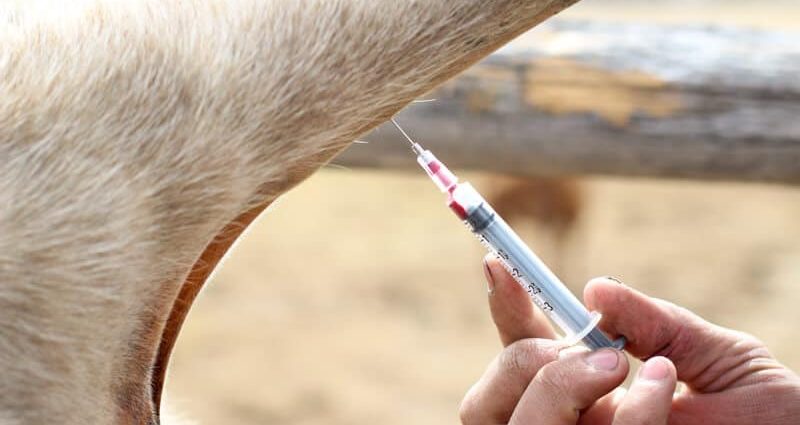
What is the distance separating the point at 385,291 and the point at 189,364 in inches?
32.5

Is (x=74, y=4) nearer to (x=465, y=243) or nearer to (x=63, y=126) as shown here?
(x=63, y=126)

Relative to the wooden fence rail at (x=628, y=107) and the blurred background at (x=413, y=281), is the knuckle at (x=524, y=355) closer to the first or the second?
the wooden fence rail at (x=628, y=107)

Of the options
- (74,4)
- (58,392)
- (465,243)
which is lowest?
(58,392)

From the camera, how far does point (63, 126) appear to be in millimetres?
488

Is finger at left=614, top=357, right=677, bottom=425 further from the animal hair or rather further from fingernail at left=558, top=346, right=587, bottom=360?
the animal hair

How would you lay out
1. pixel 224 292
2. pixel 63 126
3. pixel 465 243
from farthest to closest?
pixel 465 243 < pixel 224 292 < pixel 63 126

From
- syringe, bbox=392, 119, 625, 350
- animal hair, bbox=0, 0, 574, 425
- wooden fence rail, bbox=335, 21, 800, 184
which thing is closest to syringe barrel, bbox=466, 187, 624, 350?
syringe, bbox=392, 119, 625, 350

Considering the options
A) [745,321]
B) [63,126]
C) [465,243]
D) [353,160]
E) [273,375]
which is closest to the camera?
[63,126]

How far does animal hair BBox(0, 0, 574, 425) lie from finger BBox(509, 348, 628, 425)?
231 mm

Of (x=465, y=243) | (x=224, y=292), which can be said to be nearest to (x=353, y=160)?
(x=224, y=292)

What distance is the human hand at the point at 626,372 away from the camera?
679 mm

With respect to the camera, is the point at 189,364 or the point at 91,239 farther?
the point at 189,364

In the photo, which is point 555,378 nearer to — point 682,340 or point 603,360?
point 603,360

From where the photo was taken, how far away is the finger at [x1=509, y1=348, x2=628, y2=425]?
2.22 feet
